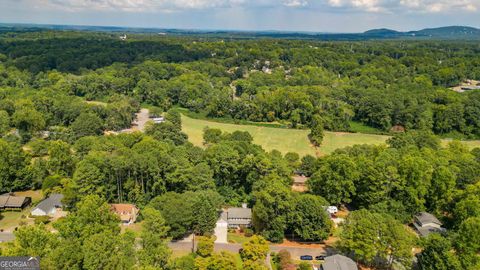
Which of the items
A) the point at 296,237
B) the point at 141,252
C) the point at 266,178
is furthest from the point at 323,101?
the point at 141,252

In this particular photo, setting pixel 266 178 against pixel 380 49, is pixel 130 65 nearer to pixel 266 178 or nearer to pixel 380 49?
pixel 266 178

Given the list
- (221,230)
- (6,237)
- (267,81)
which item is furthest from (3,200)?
(267,81)

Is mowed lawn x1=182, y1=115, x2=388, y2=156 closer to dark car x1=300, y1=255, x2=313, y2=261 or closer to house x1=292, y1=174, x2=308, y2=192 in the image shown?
house x1=292, y1=174, x2=308, y2=192

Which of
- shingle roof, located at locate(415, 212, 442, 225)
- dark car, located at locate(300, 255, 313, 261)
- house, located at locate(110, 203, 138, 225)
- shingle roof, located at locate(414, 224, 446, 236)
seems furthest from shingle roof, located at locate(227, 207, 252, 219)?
shingle roof, located at locate(415, 212, 442, 225)

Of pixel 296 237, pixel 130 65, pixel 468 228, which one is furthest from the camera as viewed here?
pixel 130 65

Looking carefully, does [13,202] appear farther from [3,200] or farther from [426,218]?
[426,218]

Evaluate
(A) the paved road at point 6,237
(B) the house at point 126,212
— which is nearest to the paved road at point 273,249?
(B) the house at point 126,212

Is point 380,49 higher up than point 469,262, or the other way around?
point 380,49
